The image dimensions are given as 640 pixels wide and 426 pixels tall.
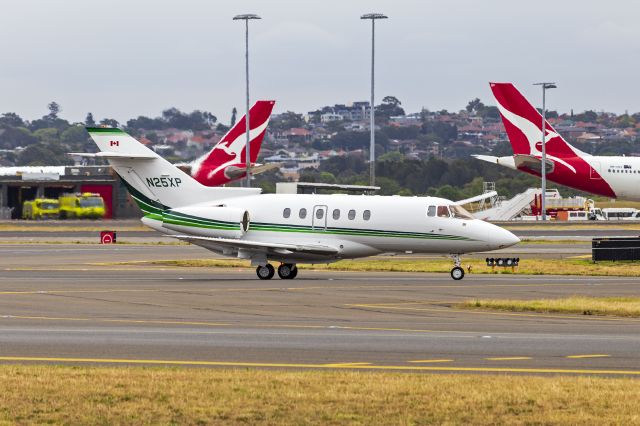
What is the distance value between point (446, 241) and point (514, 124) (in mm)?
40639

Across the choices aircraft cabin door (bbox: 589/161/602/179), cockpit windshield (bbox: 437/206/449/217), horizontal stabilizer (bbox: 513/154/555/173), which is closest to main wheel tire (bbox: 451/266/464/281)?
cockpit windshield (bbox: 437/206/449/217)

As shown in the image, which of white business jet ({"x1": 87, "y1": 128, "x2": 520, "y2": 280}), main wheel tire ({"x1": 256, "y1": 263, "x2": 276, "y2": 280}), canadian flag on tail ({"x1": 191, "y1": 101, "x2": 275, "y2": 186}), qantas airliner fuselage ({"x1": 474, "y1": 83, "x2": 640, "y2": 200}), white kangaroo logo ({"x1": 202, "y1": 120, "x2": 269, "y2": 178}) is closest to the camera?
white business jet ({"x1": 87, "y1": 128, "x2": 520, "y2": 280})

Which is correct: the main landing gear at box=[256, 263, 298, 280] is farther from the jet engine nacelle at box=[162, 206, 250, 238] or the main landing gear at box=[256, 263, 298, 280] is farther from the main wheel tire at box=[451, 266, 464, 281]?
the main wheel tire at box=[451, 266, 464, 281]

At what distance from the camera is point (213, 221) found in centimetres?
4659

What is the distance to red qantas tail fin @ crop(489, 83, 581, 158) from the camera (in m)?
82.0

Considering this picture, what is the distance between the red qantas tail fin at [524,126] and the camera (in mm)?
82000

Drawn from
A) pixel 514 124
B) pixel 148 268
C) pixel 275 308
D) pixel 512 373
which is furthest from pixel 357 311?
pixel 514 124

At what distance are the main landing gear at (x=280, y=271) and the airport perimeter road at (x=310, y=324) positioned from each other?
0.66 metres

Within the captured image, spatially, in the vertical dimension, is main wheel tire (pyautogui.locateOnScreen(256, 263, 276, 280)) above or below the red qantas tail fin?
below

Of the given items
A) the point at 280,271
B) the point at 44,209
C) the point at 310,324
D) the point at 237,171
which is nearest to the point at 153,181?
the point at 280,271

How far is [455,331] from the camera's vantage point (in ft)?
90.2

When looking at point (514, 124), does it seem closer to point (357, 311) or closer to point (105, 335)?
point (357, 311)

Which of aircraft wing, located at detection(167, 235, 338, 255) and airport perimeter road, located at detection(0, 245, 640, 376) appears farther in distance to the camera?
aircraft wing, located at detection(167, 235, 338, 255)

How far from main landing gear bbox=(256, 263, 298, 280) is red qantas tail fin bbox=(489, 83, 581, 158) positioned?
38.1m
